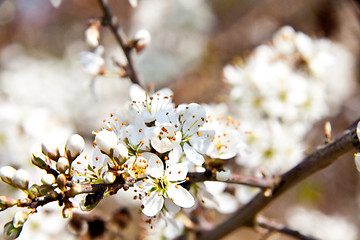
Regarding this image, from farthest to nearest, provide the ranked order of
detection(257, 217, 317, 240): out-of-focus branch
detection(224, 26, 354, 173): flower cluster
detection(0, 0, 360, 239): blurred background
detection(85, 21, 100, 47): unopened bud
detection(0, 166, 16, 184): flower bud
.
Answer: detection(0, 0, 360, 239): blurred background
detection(224, 26, 354, 173): flower cluster
detection(85, 21, 100, 47): unopened bud
detection(257, 217, 317, 240): out-of-focus branch
detection(0, 166, 16, 184): flower bud

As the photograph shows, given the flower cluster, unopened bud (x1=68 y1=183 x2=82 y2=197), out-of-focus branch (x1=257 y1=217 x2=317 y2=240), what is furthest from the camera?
the flower cluster

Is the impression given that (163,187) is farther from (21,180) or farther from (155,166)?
(21,180)

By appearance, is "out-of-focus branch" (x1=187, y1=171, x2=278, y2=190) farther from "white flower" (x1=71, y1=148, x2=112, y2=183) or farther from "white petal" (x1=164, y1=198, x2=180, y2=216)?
Result: "white flower" (x1=71, y1=148, x2=112, y2=183)

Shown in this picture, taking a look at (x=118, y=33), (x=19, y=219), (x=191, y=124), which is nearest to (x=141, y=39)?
(x=118, y=33)

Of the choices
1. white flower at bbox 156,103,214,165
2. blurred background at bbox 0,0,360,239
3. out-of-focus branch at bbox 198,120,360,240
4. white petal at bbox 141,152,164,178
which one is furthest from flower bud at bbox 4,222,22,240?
blurred background at bbox 0,0,360,239

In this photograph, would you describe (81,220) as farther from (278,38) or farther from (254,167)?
(278,38)

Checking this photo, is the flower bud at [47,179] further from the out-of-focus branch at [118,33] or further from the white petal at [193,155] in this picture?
the out-of-focus branch at [118,33]
